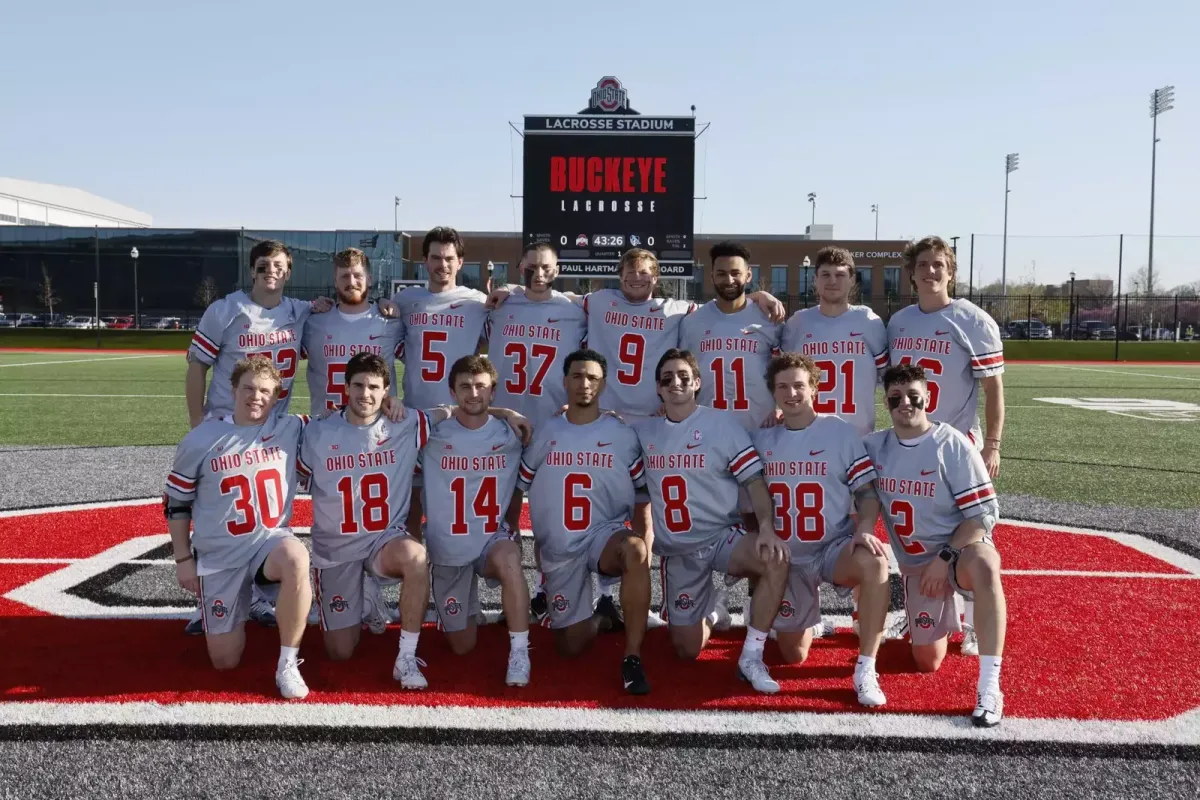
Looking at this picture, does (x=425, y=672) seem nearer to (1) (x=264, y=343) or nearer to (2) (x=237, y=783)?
(2) (x=237, y=783)

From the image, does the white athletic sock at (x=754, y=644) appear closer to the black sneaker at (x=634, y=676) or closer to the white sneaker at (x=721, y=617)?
the black sneaker at (x=634, y=676)

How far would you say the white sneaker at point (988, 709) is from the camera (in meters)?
3.31

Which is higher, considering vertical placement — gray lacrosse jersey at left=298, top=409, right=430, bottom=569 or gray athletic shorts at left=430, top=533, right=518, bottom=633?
gray lacrosse jersey at left=298, top=409, right=430, bottom=569

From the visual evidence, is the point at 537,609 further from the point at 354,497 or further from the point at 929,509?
the point at 929,509

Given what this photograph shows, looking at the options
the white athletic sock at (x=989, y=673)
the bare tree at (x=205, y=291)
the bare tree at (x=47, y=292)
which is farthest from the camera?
the bare tree at (x=47, y=292)

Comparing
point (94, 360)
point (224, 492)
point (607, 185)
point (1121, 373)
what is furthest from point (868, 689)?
point (94, 360)

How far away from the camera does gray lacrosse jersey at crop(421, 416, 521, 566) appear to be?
4.26 meters

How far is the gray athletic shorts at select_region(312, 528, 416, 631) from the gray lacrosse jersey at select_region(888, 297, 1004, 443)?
8.53ft

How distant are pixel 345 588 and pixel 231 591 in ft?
1.54

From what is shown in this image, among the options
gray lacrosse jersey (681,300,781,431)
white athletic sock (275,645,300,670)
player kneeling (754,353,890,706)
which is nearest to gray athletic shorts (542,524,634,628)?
player kneeling (754,353,890,706)

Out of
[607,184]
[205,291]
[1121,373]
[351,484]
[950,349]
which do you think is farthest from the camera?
[205,291]

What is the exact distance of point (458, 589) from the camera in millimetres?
4227

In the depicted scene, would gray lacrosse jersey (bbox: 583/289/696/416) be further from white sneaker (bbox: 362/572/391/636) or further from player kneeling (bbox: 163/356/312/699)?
player kneeling (bbox: 163/356/312/699)

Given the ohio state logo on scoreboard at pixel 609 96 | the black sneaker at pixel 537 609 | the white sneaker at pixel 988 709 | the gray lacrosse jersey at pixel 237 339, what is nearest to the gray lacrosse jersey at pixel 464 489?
the black sneaker at pixel 537 609
